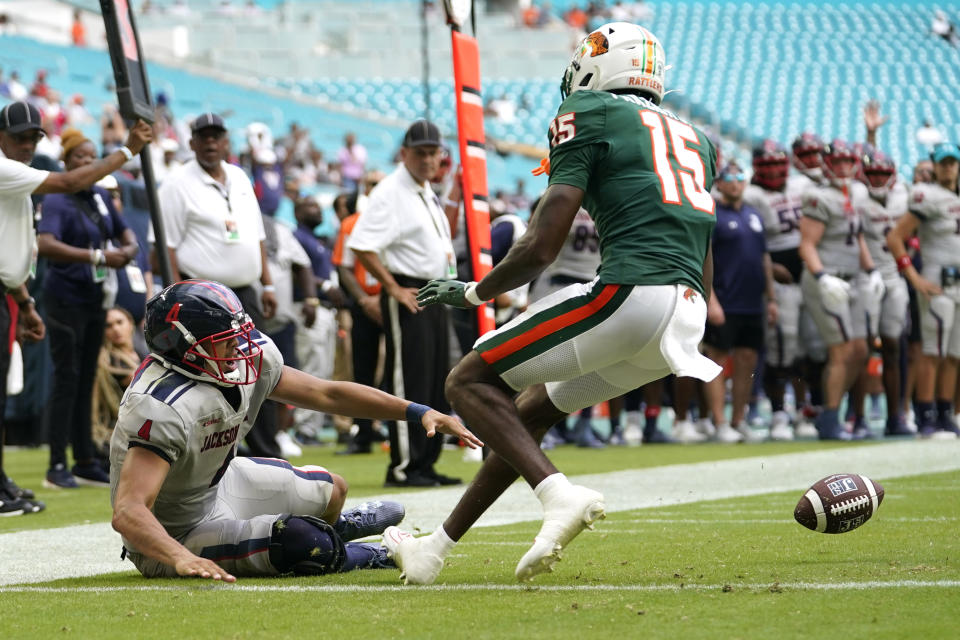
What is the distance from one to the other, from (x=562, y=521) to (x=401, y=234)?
482 centimetres

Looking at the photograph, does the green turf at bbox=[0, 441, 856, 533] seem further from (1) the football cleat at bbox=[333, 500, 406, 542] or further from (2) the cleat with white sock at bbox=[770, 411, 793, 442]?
(1) the football cleat at bbox=[333, 500, 406, 542]

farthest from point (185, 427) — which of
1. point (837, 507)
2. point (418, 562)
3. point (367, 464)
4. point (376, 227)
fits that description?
point (367, 464)

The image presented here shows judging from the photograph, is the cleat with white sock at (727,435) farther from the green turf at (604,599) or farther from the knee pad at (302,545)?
the knee pad at (302,545)

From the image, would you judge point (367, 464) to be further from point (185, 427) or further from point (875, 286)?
point (185, 427)

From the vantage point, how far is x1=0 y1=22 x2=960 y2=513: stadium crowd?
29.5ft

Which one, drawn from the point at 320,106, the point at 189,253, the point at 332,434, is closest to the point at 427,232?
the point at 189,253

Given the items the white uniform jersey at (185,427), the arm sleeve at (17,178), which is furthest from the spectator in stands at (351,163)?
the white uniform jersey at (185,427)

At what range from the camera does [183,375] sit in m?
4.75

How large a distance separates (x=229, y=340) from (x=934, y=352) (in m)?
8.77

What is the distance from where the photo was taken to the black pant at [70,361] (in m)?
8.94

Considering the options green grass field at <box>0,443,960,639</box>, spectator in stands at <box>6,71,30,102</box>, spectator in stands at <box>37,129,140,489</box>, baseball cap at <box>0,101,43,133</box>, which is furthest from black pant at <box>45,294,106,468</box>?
spectator in stands at <box>6,71,30,102</box>

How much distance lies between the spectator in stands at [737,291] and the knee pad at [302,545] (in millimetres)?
7805

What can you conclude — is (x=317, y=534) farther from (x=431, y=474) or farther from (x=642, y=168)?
(x=431, y=474)

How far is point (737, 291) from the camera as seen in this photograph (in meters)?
12.5
